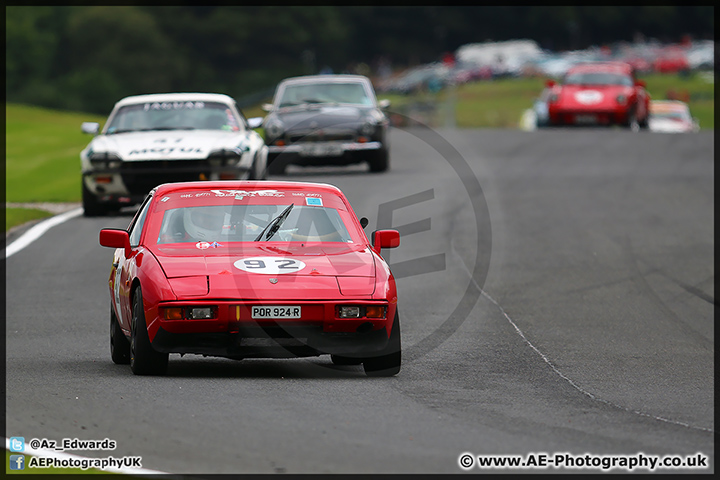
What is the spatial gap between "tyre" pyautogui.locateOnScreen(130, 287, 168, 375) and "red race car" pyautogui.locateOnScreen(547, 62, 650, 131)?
23.9m

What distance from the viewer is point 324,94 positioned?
2231cm

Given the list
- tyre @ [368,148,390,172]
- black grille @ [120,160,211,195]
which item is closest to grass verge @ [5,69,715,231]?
black grille @ [120,160,211,195]

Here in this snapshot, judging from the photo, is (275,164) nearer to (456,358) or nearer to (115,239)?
(456,358)

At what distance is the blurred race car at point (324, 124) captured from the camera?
2145cm

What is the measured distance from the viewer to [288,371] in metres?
8.94

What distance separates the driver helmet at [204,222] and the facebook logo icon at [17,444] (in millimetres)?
2930

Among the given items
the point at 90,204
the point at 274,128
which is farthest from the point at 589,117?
the point at 90,204

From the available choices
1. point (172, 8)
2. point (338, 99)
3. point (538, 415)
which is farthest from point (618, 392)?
point (172, 8)

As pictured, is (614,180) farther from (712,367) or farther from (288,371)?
(288,371)

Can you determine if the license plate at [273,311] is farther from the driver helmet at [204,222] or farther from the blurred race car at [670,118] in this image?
the blurred race car at [670,118]

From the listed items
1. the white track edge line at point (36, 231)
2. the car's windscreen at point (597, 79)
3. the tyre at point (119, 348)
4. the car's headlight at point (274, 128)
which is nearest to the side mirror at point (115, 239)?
the tyre at point (119, 348)

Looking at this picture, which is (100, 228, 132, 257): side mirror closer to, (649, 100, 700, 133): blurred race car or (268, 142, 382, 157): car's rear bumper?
(268, 142, 382, 157): car's rear bumper

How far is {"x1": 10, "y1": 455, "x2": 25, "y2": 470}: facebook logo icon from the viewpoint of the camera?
5852mm

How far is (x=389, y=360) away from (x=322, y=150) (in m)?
13.0
